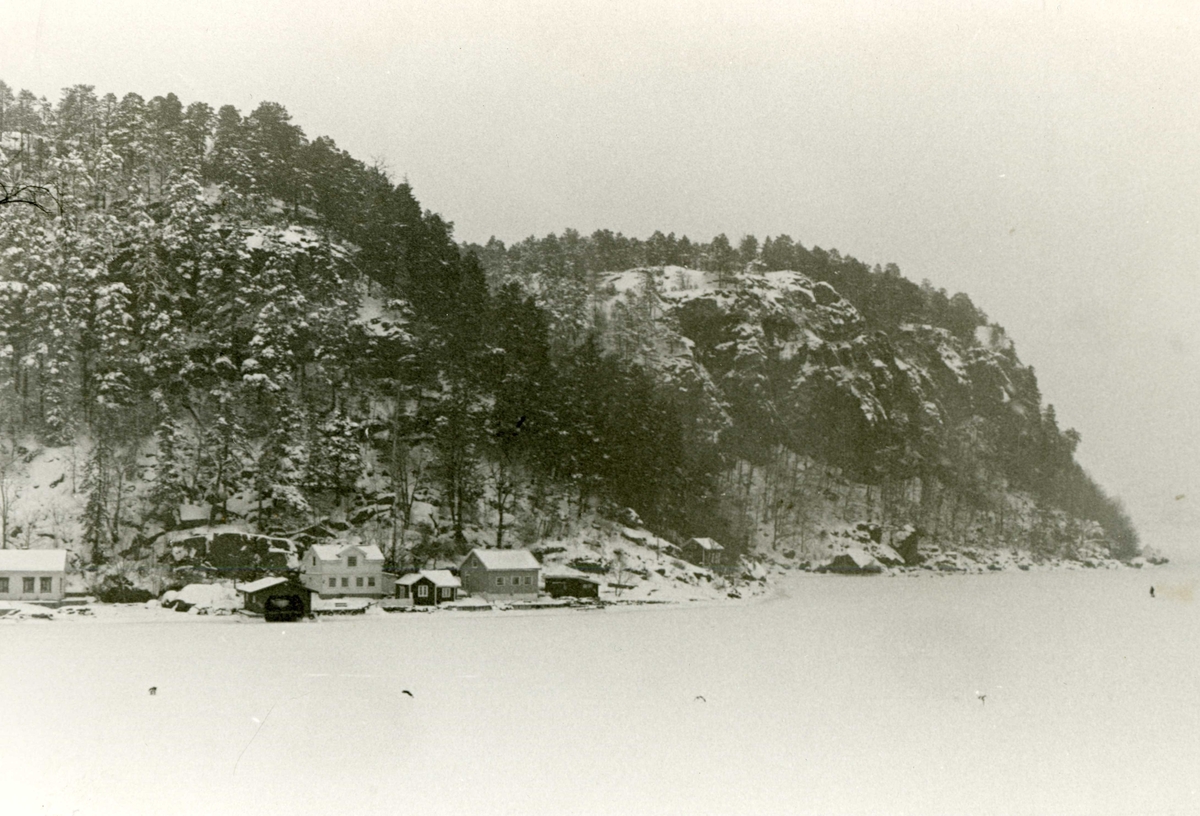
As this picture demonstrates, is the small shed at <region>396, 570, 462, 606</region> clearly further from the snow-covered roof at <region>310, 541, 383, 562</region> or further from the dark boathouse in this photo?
the dark boathouse

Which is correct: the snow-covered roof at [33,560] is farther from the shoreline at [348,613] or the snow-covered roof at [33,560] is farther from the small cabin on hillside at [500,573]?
the small cabin on hillside at [500,573]

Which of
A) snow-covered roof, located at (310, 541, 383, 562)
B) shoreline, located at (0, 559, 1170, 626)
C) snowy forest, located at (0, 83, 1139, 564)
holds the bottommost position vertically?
shoreline, located at (0, 559, 1170, 626)

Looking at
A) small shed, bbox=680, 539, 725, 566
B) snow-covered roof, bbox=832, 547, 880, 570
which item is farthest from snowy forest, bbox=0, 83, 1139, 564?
snow-covered roof, bbox=832, 547, 880, 570

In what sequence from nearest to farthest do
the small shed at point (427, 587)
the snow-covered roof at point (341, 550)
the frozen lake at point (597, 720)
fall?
the frozen lake at point (597, 720) < the snow-covered roof at point (341, 550) < the small shed at point (427, 587)

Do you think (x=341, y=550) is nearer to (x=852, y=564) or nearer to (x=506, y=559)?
(x=506, y=559)

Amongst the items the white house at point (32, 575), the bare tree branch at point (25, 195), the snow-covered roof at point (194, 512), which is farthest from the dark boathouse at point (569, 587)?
the bare tree branch at point (25, 195)

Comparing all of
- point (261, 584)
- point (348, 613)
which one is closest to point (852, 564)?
point (348, 613)
